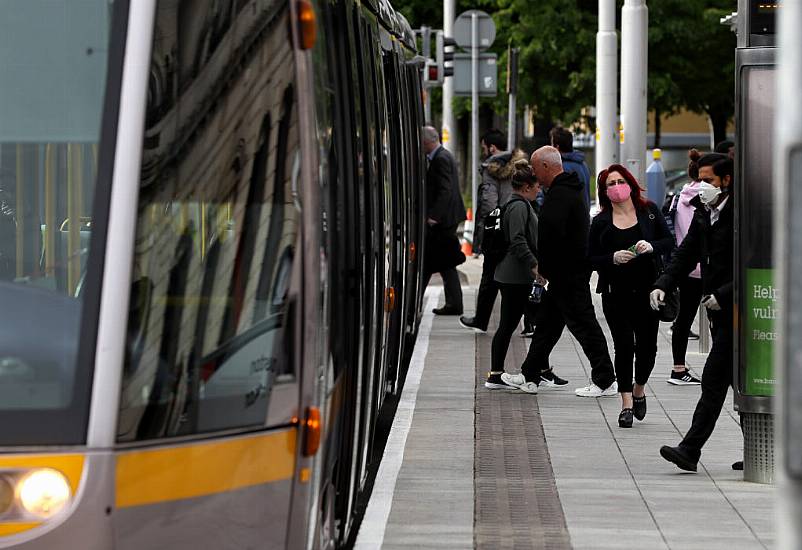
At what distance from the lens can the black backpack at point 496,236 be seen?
13.2m

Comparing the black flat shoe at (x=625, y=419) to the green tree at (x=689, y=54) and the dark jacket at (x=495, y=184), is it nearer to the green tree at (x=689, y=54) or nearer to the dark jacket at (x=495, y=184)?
the dark jacket at (x=495, y=184)

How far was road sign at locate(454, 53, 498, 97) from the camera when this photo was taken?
84.7 feet

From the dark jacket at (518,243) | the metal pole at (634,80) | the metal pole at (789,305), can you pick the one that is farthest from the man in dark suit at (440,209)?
the metal pole at (789,305)

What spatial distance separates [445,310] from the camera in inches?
719

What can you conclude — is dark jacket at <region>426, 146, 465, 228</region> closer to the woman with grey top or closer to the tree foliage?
the woman with grey top

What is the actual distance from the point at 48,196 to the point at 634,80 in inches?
560

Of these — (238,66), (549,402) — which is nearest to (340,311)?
(238,66)

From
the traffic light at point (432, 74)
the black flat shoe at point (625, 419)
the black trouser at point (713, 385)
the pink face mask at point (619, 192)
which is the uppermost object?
the traffic light at point (432, 74)

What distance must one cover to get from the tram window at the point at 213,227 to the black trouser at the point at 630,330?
6109mm

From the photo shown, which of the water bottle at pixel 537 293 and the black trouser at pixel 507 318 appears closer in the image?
the water bottle at pixel 537 293

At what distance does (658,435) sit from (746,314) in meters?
2.02

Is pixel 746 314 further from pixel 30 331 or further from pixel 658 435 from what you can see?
pixel 30 331

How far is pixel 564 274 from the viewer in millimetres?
12141

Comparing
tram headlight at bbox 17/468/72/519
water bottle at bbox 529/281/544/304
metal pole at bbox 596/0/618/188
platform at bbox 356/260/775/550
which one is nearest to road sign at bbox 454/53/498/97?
metal pole at bbox 596/0/618/188
